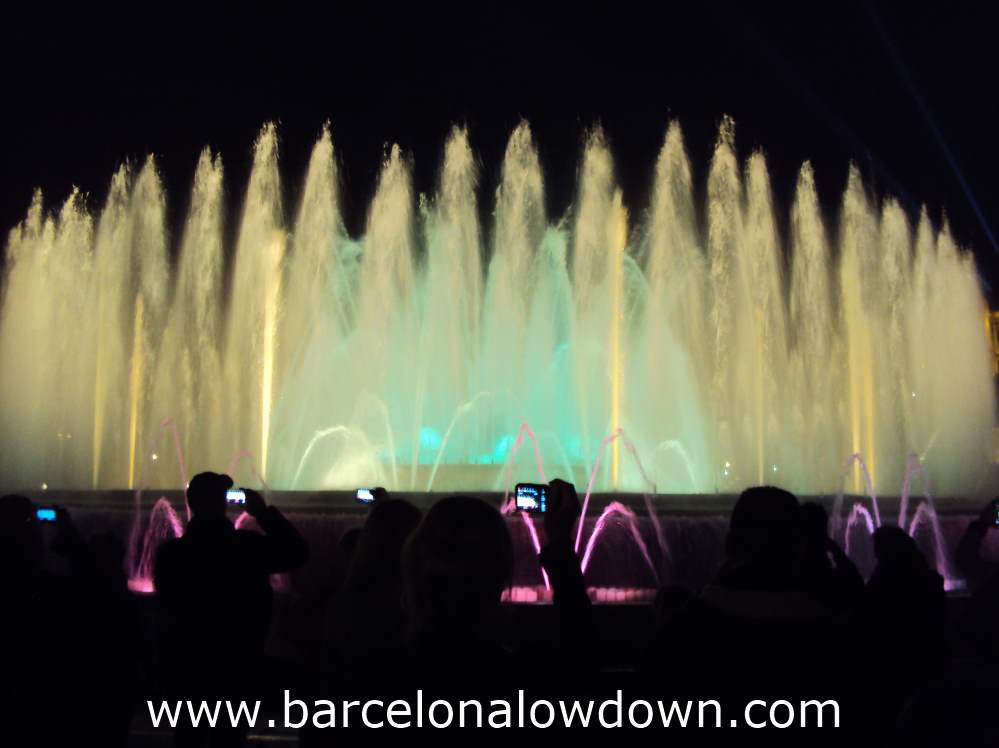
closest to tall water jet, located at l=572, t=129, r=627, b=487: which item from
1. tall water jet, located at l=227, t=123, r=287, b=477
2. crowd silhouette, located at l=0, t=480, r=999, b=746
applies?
tall water jet, located at l=227, t=123, r=287, b=477

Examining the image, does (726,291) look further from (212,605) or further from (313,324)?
(212,605)

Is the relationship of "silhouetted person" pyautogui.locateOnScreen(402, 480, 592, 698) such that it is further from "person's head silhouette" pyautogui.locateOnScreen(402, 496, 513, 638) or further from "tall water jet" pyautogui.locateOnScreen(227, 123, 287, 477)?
"tall water jet" pyautogui.locateOnScreen(227, 123, 287, 477)

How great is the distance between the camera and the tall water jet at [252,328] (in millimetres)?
21422

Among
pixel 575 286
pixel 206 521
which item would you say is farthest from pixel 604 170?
→ pixel 206 521

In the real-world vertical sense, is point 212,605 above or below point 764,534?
below

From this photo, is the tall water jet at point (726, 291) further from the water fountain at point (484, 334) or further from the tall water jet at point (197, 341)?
the tall water jet at point (197, 341)

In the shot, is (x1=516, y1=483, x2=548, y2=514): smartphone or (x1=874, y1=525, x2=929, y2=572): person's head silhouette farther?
(x1=516, y1=483, x2=548, y2=514): smartphone

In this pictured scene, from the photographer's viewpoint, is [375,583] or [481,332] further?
[481,332]

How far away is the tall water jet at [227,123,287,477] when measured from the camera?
70.3 ft

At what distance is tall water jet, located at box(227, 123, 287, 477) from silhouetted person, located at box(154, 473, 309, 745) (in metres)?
17.8

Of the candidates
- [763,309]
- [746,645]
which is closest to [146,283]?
[763,309]

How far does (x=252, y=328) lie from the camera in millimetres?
21641

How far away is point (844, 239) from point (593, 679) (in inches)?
844

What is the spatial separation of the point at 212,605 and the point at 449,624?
2100 millimetres
